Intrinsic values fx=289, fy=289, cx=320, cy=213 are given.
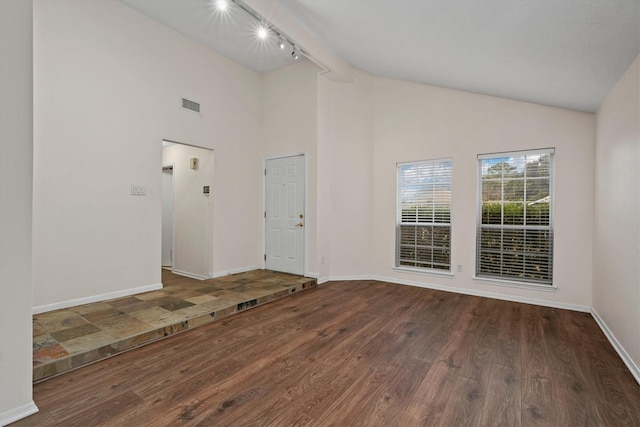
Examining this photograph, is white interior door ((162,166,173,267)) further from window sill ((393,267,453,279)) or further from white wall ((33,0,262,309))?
window sill ((393,267,453,279))

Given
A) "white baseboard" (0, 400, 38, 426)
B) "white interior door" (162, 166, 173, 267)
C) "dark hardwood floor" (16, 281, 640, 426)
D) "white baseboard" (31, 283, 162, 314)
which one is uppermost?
"white interior door" (162, 166, 173, 267)

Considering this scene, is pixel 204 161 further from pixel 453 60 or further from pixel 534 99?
pixel 534 99

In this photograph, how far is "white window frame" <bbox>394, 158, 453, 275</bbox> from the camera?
461cm

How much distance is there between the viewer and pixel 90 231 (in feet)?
11.3

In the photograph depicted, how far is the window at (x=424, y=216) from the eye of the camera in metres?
4.64

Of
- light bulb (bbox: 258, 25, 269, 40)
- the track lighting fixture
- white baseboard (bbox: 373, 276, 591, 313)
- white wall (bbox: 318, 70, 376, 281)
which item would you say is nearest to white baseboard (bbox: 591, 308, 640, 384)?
white baseboard (bbox: 373, 276, 591, 313)

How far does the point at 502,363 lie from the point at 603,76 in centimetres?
274

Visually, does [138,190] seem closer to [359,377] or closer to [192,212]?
[192,212]

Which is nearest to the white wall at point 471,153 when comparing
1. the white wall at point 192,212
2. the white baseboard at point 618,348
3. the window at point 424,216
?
the window at point 424,216

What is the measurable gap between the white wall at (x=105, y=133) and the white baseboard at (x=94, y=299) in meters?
0.02

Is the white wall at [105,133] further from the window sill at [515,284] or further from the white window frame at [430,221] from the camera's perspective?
the window sill at [515,284]

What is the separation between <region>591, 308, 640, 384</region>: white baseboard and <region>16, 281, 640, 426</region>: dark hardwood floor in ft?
0.16

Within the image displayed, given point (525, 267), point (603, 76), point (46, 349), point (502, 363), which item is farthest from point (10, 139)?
point (525, 267)

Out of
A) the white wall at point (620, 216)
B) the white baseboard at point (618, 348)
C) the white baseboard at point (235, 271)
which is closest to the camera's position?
the white baseboard at point (618, 348)
